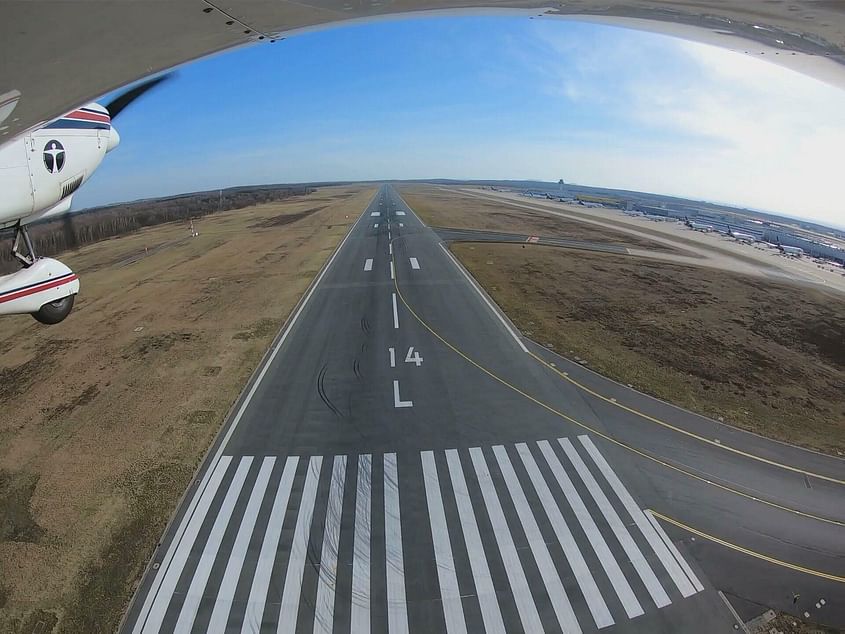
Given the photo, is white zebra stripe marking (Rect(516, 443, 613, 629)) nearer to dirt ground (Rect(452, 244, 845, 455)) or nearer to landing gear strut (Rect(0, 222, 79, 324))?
dirt ground (Rect(452, 244, 845, 455))

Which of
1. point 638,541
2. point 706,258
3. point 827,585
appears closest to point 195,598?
point 638,541

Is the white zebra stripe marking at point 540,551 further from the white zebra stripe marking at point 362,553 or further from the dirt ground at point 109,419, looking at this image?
the dirt ground at point 109,419

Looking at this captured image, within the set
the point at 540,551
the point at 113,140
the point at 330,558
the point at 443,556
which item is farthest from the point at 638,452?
the point at 113,140

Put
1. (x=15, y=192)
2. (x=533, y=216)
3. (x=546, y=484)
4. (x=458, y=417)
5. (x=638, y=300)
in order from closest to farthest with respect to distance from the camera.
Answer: (x=15, y=192) < (x=546, y=484) < (x=458, y=417) < (x=638, y=300) < (x=533, y=216)

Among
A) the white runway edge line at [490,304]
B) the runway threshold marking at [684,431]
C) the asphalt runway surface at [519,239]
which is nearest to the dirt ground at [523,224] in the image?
the asphalt runway surface at [519,239]

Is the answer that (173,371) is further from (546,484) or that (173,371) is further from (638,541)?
(638,541)
